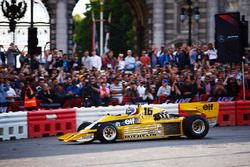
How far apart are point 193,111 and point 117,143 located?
124 inches

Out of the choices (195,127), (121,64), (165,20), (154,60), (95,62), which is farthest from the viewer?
(165,20)

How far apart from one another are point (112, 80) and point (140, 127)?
9596mm

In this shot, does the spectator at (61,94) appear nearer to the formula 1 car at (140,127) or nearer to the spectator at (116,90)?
the spectator at (116,90)

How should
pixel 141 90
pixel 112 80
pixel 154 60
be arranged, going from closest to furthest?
pixel 141 90, pixel 112 80, pixel 154 60

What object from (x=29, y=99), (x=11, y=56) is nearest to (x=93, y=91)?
(x=29, y=99)

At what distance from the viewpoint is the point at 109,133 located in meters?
23.9

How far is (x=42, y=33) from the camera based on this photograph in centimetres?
5191

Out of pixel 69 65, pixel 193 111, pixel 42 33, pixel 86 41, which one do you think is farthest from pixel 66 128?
pixel 86 41

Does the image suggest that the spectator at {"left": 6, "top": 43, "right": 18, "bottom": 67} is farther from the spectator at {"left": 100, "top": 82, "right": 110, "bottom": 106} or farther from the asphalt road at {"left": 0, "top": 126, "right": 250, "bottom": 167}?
the asphalt road at {"left": 0, "top": 126, "right": 250, "bottom": 167}

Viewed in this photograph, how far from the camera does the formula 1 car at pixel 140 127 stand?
78.0 feet

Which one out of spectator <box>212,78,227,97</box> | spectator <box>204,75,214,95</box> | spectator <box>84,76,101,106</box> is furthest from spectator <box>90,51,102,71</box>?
spectator <box>212,78,227,97</box>

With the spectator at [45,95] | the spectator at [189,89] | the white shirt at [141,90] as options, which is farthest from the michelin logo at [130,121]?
the spectator at [189,89]

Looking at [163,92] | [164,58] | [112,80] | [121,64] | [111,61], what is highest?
Result: [164,58]

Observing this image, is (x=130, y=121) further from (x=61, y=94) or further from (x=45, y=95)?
(x=61, y=94)
